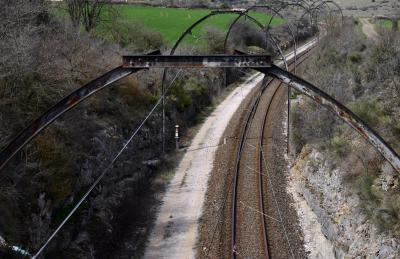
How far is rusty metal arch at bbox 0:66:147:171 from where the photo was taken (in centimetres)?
1049

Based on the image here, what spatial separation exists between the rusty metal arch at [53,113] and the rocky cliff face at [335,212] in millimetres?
8747

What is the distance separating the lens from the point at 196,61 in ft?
39.1

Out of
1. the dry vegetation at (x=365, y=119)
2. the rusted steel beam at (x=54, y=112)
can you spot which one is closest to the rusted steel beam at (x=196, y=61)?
the rusted steel beam at (x=54, y=112)

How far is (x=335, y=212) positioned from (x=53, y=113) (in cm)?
1142

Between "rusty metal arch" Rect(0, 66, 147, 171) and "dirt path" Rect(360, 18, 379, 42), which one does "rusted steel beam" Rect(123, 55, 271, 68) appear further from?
"dirt path" Rect(360, 18, 379, 42)

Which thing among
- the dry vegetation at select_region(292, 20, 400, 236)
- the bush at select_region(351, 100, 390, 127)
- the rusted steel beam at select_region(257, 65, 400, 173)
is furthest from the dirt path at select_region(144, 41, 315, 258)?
the rusted steel beam at select_region(257, 65, 400, 173)

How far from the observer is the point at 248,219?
62.5 feet

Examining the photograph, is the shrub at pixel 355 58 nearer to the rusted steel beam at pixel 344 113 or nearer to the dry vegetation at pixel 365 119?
the dry vegetation at pixel 365 119

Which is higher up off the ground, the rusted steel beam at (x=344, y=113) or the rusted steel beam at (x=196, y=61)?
the rusted steel beam at (x=196, y=61)

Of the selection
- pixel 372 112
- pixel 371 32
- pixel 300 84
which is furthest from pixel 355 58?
pixel 300 84

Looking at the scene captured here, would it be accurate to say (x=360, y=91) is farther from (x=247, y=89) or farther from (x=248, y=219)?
(x=247, y=89)

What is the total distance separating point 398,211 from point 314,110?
10.9 meters

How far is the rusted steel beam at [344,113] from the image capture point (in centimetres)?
1077

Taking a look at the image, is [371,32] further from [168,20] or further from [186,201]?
[186,201]
